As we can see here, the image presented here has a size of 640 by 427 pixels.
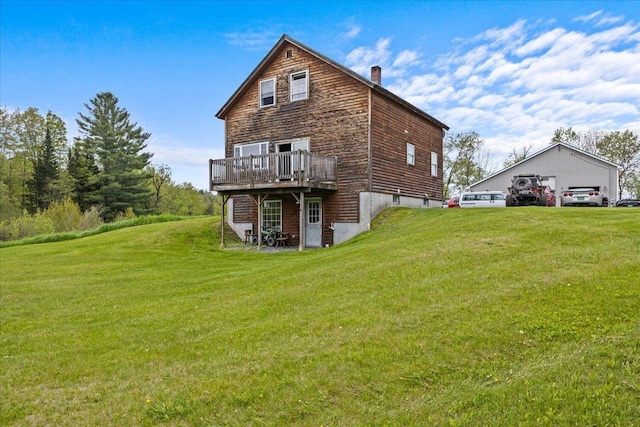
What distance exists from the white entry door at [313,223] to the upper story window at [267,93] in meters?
5.50

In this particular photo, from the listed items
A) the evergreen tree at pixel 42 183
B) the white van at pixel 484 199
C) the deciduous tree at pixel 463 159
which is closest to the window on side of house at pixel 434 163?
the white van at pixel 484 199

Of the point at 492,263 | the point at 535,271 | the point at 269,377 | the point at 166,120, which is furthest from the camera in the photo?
the point at 166,120

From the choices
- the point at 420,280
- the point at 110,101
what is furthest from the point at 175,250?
the point at 110,101

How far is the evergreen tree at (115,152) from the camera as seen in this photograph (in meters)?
44.2

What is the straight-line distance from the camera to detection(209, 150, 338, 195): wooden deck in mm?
15859

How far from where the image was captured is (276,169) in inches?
637

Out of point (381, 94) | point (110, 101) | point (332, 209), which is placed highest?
point (110, 101)

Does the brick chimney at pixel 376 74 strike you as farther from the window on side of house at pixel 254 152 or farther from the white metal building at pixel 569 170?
the white metal building at pixel 569 170

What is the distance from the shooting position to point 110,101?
159ft

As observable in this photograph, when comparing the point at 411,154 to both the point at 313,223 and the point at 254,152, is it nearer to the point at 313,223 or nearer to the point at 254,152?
the point at 313,223

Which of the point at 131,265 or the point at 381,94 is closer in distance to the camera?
the point at 131,265

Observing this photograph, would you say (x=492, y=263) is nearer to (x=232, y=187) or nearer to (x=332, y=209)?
(x=332, y=209)

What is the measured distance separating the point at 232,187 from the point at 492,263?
12.2 metres

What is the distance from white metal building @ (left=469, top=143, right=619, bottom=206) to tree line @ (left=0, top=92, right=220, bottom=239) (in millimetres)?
39698
